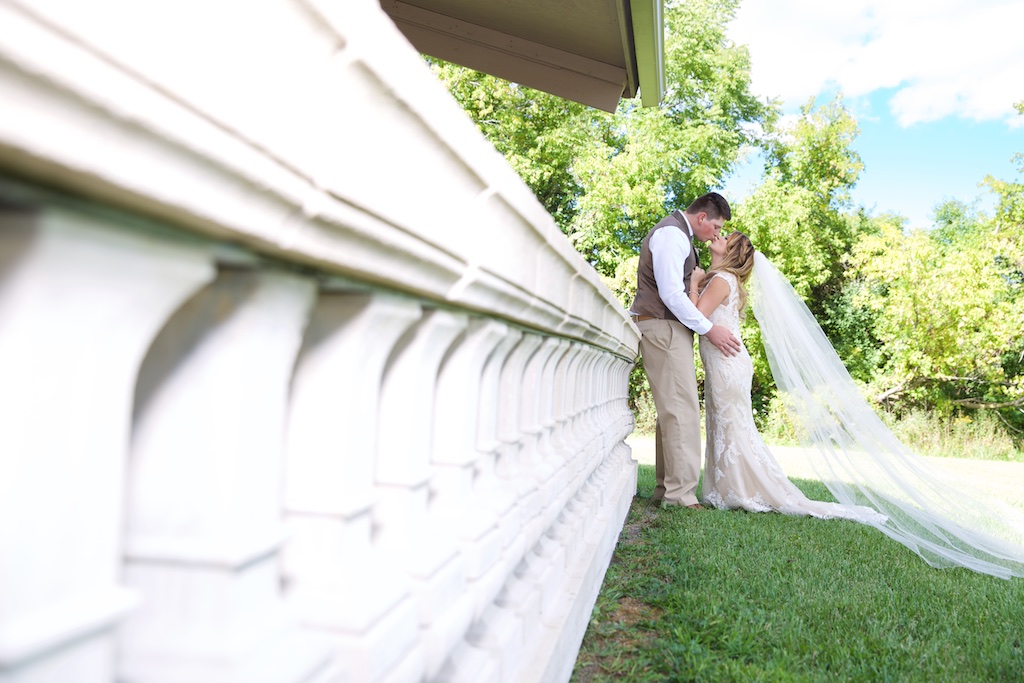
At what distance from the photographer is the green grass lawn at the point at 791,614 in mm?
2354

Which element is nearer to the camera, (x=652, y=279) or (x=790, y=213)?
(x=652, y=279)

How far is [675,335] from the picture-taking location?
18.6ft

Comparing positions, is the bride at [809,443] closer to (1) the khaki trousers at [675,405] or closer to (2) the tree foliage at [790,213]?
(1) the khaki trousers at [675,405]

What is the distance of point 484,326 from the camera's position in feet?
4.49

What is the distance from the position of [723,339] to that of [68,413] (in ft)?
18.1

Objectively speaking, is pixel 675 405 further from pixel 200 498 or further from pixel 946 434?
pixel 946 434

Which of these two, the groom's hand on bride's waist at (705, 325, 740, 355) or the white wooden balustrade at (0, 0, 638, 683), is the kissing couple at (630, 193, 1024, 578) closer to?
the groom's hand on bride's waist at (705, 325, 740, 355)

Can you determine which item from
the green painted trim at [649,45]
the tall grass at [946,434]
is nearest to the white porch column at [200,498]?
the green painted trim at [649,45]

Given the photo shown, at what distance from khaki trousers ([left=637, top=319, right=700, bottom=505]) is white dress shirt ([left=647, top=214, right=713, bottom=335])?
0.23 m

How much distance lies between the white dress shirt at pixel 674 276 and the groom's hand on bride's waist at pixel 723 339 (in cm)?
18

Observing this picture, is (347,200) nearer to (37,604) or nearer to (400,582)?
(37,604)

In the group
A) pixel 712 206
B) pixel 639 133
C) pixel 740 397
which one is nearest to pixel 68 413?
pixel 740 397

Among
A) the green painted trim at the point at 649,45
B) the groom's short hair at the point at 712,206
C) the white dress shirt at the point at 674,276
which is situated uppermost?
the green painted trim at the point at 649,45

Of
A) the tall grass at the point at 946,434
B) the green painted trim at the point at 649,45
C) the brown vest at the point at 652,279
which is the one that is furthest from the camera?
the tall grass at the point at 946,434
